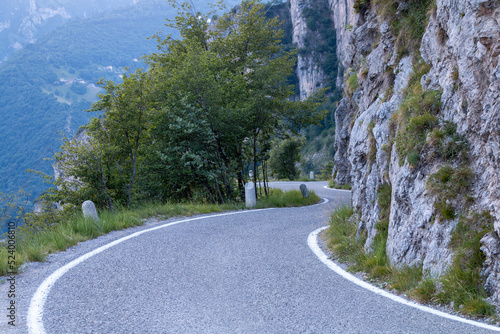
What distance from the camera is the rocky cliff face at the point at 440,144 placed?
161 inches

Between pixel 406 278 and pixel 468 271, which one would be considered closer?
pixel 468 271

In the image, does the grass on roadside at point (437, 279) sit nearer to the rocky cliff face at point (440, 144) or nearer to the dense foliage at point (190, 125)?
the rocky cliff face at point (440, 144)

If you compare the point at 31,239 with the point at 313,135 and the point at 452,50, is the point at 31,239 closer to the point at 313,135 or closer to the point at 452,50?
the point at 452,50

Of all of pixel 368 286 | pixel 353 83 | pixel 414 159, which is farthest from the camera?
pixel 353 83

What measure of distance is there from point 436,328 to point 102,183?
10629 mm

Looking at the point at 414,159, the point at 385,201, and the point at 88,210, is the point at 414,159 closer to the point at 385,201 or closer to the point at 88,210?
the point at 385,201

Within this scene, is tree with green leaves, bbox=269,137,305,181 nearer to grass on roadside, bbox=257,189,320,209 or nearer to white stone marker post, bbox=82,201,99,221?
grass on roadside, bbox=257,189,320,209

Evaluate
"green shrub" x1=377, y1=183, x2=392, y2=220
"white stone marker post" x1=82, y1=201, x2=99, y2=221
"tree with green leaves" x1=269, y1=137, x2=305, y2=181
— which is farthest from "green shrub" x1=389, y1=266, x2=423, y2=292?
"tree with green leaves" x1=269, y1=137, x2=305, y2=181

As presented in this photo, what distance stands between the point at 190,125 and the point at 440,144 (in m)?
9.43

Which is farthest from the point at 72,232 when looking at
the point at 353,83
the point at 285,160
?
the point at 285,160

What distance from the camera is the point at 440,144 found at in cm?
480

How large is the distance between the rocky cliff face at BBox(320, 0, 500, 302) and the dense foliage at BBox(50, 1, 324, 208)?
7564mm

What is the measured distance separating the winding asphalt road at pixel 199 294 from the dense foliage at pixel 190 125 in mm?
5491

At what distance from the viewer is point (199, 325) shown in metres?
3.35
